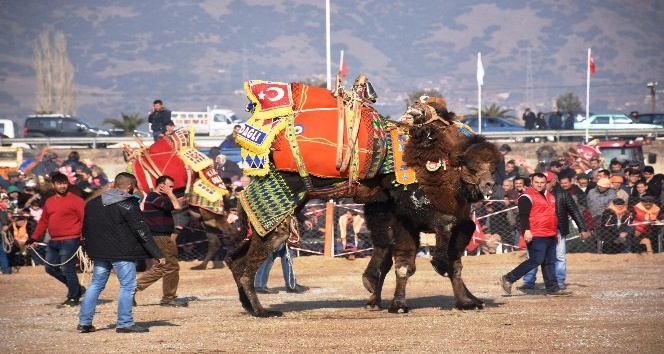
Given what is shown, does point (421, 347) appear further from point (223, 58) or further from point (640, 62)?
point (640, 62)

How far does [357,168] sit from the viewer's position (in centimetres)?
1320

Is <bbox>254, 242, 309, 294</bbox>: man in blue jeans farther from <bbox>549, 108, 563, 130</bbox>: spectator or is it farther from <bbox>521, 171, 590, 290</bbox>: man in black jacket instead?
<bbox>549, 108, 563, 130</bbox>: spectator

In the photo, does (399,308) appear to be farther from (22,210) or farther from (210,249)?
(22,210)

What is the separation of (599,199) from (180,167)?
341 inches

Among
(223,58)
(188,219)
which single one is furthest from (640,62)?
(188,219)

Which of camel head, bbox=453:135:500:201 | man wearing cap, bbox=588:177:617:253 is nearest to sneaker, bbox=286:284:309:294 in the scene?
camel head, bbox=453:135:500:201

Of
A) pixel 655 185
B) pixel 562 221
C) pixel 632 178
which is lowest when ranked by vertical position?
pixel 562 221

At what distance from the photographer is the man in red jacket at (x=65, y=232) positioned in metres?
15.4

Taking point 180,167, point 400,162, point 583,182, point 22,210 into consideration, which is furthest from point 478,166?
point 22,210

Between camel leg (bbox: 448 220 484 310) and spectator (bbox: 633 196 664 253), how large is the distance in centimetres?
859

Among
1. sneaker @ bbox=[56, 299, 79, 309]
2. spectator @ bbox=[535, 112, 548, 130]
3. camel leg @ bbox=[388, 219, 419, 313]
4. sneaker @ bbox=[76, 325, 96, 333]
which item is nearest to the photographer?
sneaker @ bbox=[76, 325, 96, 333]

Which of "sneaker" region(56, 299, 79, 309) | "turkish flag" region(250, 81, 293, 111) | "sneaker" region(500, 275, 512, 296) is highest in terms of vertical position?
"turkish flag" region(250, 81, 293, 111)

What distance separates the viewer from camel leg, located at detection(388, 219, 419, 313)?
1360 centimetres

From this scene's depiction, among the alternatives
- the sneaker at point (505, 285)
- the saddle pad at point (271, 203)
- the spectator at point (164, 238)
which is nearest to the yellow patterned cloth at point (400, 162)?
the saddle pad at point (271, 203)
